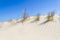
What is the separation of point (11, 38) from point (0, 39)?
2.50 feet

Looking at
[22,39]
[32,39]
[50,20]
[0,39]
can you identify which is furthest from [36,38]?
[50,20]

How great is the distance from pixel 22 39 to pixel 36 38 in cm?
96

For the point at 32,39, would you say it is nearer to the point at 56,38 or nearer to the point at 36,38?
the point at 36,38

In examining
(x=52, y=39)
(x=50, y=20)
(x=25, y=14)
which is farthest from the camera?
(x=25, y=14)

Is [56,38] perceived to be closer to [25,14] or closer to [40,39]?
[40,39]

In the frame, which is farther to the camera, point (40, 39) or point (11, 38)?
point (11, 38)

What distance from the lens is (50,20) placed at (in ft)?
51.0

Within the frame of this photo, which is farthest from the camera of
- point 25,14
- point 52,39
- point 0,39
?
Result: point 25,14

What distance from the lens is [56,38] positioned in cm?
949

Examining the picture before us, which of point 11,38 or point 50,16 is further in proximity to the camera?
point 50,16

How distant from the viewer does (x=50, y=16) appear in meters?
16.4

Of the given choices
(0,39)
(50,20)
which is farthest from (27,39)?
(50,20)

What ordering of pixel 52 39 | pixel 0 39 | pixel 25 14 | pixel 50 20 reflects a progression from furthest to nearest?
1. pixel 25 14
2. pixel 50 20
3. pixel 0 39
4. pixel 52 39

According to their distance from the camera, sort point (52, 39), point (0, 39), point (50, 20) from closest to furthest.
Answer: point (52, 39) → point (0, 39) → point (50, 20)
